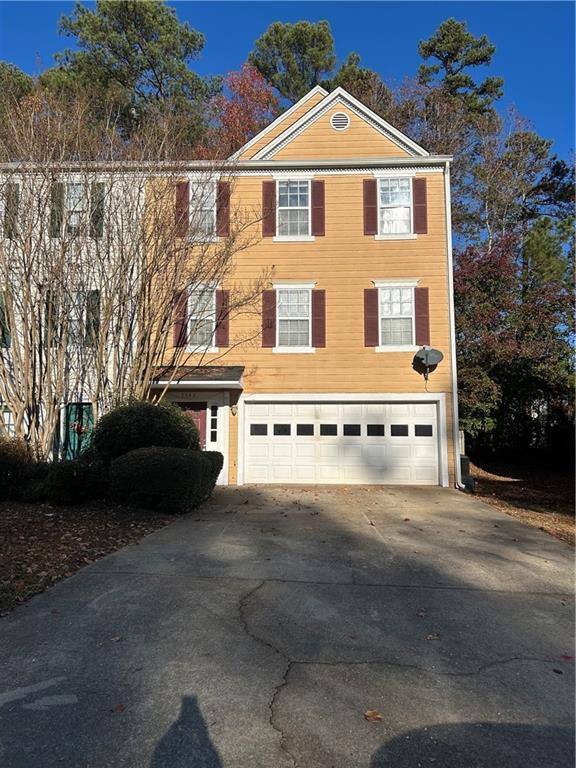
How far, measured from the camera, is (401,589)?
5.05 m

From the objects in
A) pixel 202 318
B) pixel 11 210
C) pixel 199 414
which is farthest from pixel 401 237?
pixel 11 210

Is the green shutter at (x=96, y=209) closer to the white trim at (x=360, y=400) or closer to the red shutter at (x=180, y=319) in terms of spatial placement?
the red shutter at (x=180, y=319)

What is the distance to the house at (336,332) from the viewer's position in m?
13.1

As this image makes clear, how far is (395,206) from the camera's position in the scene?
44.7 ft

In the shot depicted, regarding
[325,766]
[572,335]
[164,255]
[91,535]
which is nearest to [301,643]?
[325,766]

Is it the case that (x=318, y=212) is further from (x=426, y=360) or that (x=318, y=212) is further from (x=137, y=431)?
(x=137, y=431)

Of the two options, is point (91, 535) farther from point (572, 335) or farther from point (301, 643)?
point (572, 335)

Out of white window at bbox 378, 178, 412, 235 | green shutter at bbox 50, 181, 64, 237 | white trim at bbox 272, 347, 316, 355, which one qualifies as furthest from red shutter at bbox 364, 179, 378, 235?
green shutter at bbox 50, 181, 64, 237

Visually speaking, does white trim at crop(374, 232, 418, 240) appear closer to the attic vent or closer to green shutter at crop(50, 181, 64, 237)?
the attic vent

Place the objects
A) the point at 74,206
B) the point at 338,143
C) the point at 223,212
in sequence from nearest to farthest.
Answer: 1. the point at 74,206
2. the point at 223,212
3. the point at 338,143

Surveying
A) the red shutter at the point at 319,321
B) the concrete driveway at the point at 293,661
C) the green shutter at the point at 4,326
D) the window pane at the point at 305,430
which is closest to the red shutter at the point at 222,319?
the red shutter at the point at 319,321

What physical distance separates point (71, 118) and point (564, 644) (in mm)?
11393

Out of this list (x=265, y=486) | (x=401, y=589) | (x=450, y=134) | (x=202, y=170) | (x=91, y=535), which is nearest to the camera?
(x=401, y=589)

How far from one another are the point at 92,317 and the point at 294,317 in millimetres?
4956
